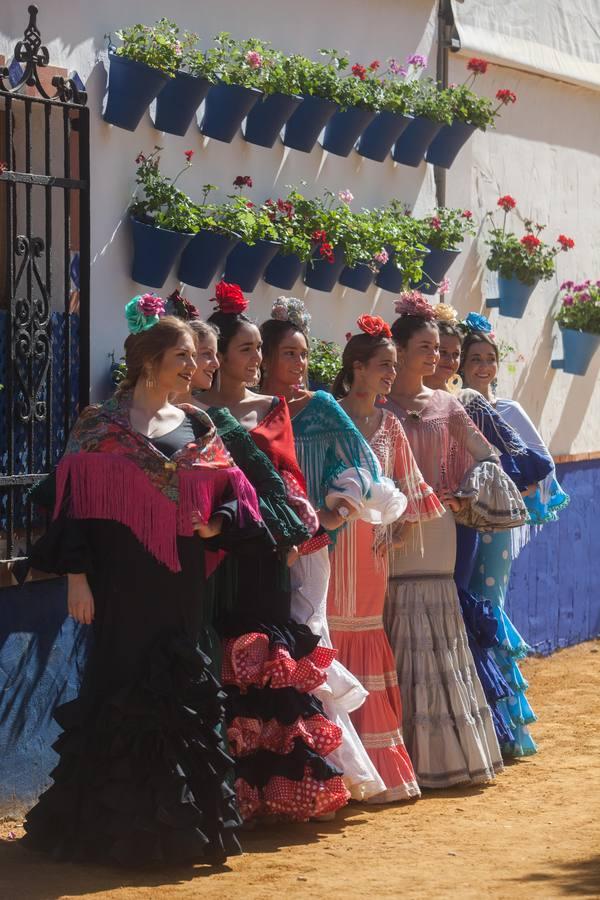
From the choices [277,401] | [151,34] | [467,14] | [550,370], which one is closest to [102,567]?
[277,401]

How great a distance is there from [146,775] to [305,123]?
12.6ft

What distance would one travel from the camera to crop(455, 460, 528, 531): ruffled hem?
7.88m

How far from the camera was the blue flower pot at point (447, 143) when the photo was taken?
32.0 ft

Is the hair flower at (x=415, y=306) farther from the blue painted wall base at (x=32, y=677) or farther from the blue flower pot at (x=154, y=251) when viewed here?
the blue painted wall base at (x=32, y=677)

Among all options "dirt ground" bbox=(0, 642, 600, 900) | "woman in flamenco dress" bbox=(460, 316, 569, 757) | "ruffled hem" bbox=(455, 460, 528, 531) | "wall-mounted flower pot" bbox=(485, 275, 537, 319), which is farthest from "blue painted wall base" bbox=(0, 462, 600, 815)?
"wall-mounted flower pot" bbox=(485, 275, 537, 319)

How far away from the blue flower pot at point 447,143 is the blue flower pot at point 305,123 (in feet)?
4.49

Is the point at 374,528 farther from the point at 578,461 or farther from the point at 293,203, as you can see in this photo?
the point at 578,461

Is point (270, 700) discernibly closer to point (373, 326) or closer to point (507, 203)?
point (373, 326)

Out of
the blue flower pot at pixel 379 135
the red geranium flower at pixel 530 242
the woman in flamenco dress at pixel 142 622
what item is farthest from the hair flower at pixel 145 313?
the red geranium flower at pixel 530 242

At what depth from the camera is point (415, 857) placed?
6.44m

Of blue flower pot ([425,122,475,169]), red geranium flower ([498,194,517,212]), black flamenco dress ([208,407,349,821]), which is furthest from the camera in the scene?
Result: red geranium flower ([498,194,517,212])

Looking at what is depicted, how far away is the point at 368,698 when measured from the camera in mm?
7414

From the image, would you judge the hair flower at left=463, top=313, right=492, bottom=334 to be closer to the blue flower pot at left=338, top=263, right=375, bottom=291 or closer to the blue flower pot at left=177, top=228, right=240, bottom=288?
the blue flower pot at left=338, top=263, right=375, bottom=291

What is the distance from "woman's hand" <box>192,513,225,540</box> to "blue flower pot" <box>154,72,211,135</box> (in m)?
2.25
